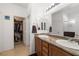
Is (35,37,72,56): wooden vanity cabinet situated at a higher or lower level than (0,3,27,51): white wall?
lower

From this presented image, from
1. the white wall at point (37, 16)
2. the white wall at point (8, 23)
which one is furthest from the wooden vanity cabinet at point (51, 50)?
the white wall at point (8, 23)

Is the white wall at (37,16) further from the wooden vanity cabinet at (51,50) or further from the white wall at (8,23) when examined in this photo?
the wooden vanity cabinet at (51,50)

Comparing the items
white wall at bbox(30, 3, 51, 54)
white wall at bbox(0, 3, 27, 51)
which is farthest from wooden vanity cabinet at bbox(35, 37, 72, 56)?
white wall at bbox(0, 3, 27, 51)

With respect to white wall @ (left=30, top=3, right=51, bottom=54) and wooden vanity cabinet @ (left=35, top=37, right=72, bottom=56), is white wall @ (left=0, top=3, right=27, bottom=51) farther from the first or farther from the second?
wooden vanity cabinet @ (left=35, top=37, right=72, bottom=56)

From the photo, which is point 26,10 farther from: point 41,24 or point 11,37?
point 11,37

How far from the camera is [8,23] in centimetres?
Result: 296

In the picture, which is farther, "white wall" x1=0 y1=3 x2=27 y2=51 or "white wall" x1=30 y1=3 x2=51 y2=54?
"white wall" x1=30 y1=3 x2=51 y2=54

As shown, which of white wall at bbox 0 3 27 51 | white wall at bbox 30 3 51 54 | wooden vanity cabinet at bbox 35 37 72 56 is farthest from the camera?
white wall at bbox 30 3 51 54

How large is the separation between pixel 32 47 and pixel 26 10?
4.40ft

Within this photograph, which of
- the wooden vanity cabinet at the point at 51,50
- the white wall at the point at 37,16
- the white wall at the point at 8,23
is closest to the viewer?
the wooden vanity cabinet at the point at 51,50

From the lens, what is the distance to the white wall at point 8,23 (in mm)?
2430

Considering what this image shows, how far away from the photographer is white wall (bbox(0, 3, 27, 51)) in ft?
7.97

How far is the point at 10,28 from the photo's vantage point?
9.91 ft

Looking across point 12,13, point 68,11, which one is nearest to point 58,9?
point 68,11
